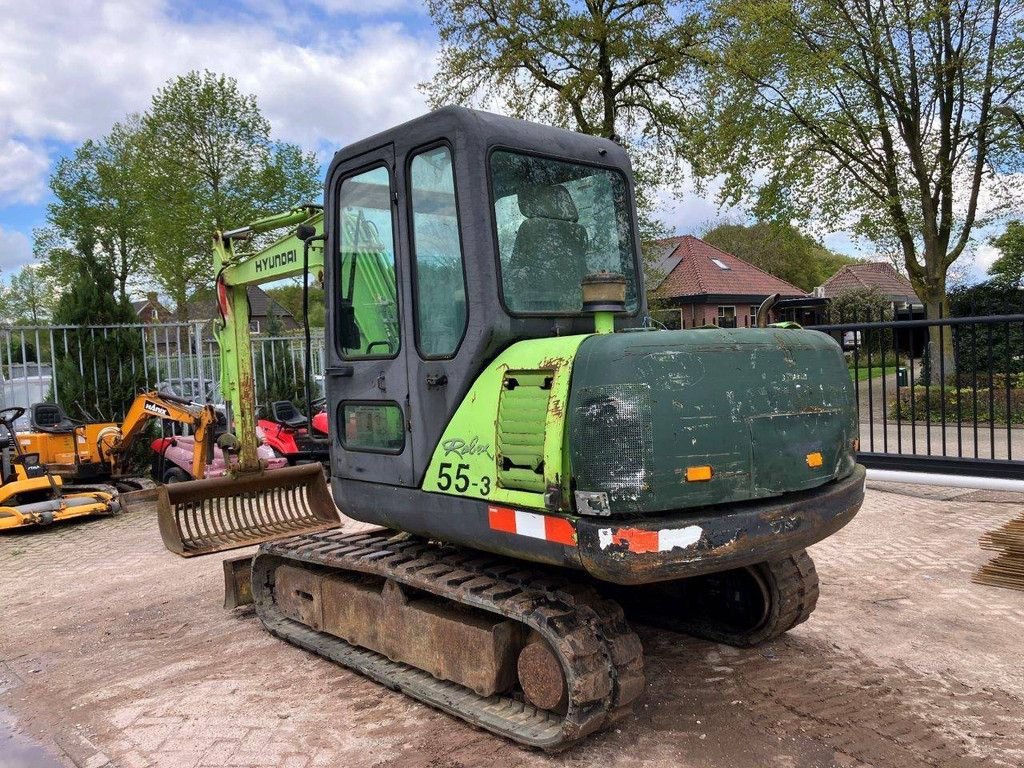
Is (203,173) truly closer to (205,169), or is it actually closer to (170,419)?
→ (205,169)

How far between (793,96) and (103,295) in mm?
13924

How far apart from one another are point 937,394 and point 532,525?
7.33 m

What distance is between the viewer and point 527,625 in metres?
3.61

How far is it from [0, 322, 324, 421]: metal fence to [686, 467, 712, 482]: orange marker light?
28.7 feet

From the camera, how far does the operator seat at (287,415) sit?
11.3m

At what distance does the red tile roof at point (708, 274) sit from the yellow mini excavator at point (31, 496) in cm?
2785

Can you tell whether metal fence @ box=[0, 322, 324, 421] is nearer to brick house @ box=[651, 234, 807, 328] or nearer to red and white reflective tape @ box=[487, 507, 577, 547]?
red and white reflective tape @ box=[487, 507, 577, 547]

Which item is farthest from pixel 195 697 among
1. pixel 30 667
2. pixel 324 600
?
pixel 30 667

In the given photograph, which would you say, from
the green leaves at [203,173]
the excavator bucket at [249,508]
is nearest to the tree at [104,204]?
the green leaves at [203,173]

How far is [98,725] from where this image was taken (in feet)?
13.0

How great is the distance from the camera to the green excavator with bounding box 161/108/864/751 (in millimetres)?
3154

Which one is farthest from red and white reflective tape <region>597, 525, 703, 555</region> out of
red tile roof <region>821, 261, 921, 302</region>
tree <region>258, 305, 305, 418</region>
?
red tile roof <region>821, 261, 921, 302</region>

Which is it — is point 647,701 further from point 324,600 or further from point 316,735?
point 324,600

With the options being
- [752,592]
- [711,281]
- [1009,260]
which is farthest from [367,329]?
[711,281]
